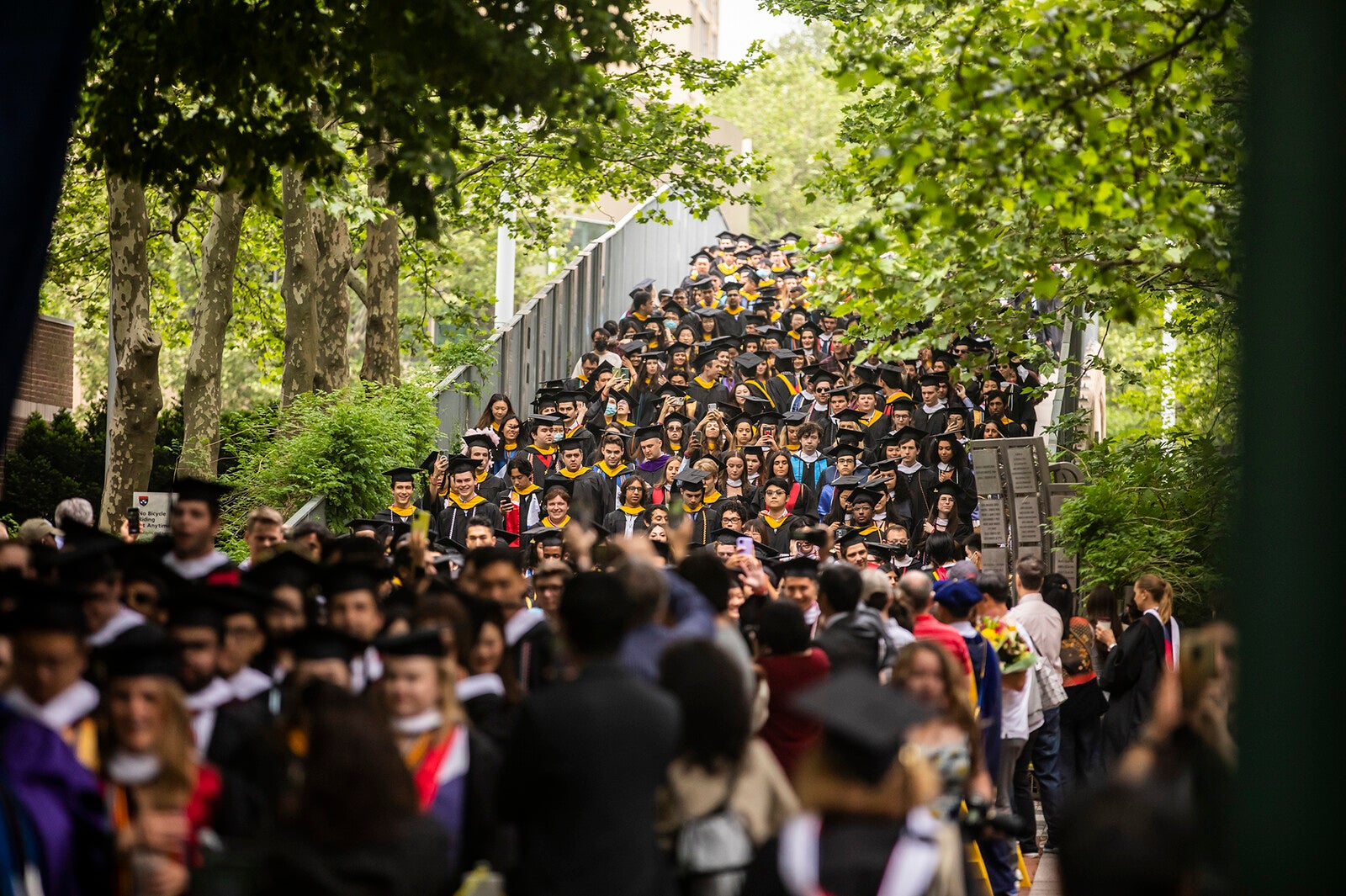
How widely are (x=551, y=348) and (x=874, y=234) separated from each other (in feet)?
54.8

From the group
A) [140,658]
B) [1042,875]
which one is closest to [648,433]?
[1042,875]

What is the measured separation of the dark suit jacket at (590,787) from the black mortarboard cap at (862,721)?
1.82 ft

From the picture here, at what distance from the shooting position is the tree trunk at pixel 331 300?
57.4ft

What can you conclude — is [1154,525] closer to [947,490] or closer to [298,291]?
[947,490]

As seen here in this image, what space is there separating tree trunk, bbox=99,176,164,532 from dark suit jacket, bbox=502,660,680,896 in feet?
38.4

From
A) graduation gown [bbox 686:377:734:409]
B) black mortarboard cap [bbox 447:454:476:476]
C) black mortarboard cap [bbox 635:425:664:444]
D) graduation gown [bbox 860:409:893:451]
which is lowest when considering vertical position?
black mortarboard cap [bbox 447:454:476:476]

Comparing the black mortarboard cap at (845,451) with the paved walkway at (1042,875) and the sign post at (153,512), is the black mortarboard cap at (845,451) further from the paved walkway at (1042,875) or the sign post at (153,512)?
the sign post at (153,512)

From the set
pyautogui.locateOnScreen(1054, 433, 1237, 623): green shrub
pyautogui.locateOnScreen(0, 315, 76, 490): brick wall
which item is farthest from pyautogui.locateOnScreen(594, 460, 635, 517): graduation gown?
pyautogui.locateOnScreen(0, 315, 76, 490): brick wall

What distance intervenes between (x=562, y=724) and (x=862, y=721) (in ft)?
2.91

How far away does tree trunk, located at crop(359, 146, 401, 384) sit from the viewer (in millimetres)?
18672

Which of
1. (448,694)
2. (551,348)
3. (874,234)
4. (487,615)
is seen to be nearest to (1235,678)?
(448,694)

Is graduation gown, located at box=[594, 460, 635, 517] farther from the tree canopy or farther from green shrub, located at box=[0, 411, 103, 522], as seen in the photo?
green shrub, located at box=[0, 411, 103, 522]

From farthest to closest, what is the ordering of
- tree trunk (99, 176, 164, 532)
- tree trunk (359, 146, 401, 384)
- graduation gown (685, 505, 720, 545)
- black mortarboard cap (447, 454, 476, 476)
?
tree trunk (359, 146, 401, 384) < tree trunk (99, 176, 164, 532) < black mortarboard cap (447, 454, 476, 476) < graduation gown (685, 505, 720, 545)

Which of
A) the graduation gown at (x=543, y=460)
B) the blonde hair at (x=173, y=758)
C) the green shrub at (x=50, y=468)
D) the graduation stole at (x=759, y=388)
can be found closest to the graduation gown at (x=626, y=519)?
the graduation gown at (x=543, y=460)
